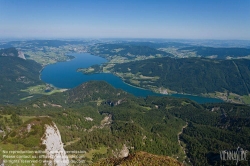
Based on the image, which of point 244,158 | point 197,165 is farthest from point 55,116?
point 244,158

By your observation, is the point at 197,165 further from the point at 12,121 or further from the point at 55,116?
the point at 12,121

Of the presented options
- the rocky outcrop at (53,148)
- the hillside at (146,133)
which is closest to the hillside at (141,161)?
the rocky outcrop at (53,148)

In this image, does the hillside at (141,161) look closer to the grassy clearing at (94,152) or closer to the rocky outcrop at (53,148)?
the rocky outcrop at (53,148)

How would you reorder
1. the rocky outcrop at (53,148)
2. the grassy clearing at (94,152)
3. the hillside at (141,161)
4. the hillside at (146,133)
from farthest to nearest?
1. the hillside at (146,133)
2. the grassy clearing at (94,152)
3. the rocky outcrop at (53,148)
4. the hillside at (141,161)

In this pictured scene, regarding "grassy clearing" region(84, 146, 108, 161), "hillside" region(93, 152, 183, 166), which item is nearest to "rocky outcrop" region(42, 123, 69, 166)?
"grassy clearing" region(84, 146, 108, 161)

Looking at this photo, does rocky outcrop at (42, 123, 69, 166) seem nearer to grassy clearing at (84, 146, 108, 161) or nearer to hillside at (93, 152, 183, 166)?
grassy clearing at (84, 146, 108, 161)

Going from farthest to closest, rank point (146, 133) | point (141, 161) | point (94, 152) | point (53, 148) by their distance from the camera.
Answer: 1. point (146, 133)
2. point (94, 152)
3. point (53, 148)
4. point (141, 161)

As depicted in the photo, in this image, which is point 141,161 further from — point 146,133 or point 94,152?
point 146,133

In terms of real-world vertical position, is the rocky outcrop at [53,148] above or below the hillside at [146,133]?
above

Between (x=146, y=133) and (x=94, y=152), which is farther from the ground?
(x=94, y=152)

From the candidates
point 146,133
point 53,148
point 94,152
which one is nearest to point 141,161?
point 53,148
